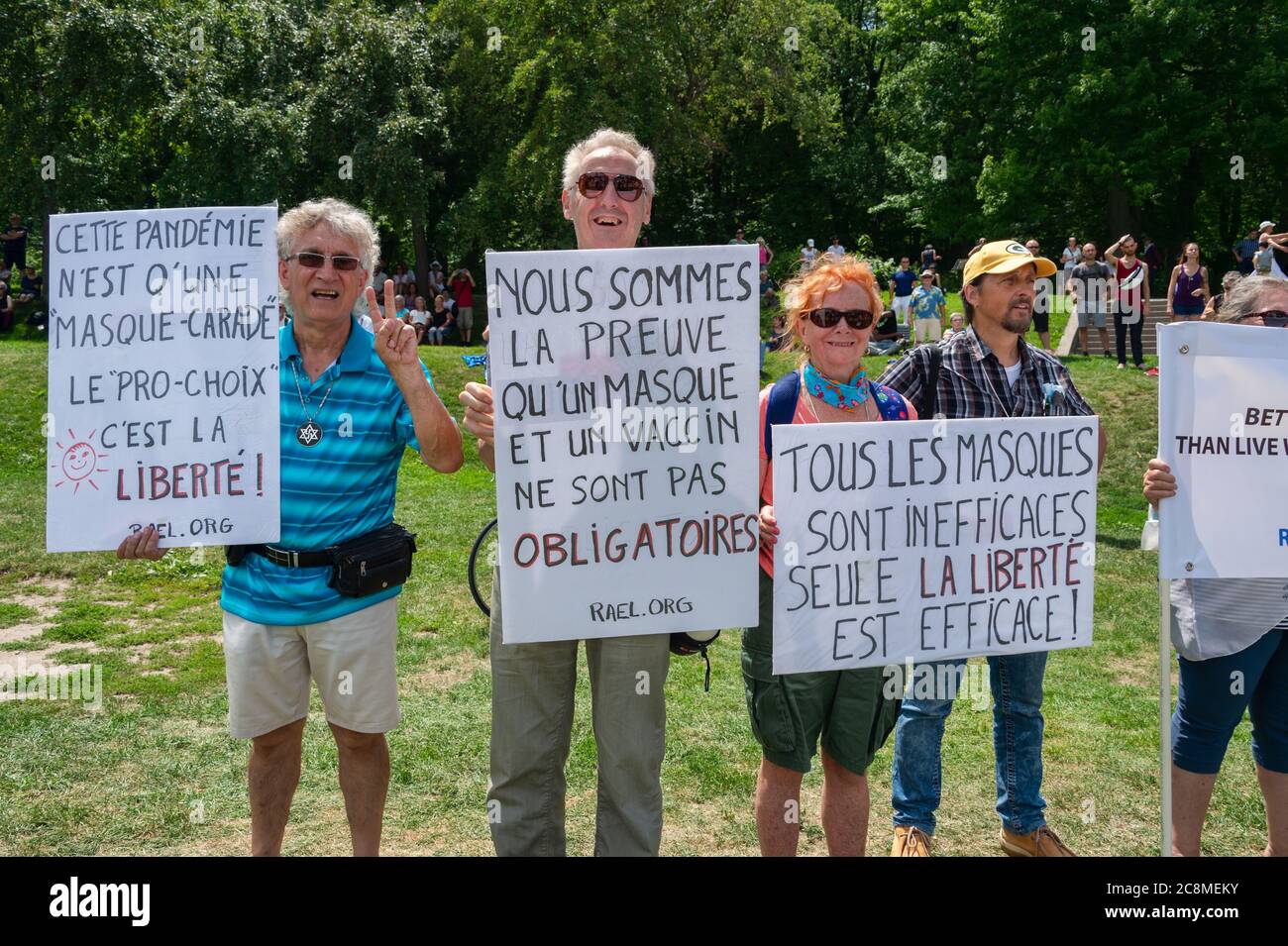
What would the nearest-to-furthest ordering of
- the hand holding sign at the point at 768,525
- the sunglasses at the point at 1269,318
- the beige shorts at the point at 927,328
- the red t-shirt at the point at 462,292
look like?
the hand holding sign at the point at 768,525
the sunglasses at the point at 1269,318
the beige shorts at the point at 927,328
the red t-shirt at the point at 462,292

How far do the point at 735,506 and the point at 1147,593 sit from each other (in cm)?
644

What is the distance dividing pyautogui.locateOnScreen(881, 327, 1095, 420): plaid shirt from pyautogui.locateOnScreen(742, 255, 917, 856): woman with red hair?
1.50 feet

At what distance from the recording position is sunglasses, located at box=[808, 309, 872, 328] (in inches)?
148

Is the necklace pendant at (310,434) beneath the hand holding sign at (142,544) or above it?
above

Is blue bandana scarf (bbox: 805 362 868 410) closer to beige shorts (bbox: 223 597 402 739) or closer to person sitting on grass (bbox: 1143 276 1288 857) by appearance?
person sitting on grass (bbox: 1143 276 1288 857)

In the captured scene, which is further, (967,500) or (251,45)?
(251,45)

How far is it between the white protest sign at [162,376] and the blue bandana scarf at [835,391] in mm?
1788

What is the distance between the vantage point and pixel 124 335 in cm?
379

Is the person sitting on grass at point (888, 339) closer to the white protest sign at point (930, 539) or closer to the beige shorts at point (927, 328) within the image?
the beige shorts at point (927, 328)

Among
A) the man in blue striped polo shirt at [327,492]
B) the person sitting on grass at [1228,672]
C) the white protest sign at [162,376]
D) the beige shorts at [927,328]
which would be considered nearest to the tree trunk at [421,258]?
the beige shorts at [927,328]

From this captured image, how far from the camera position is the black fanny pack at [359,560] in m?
3.58
